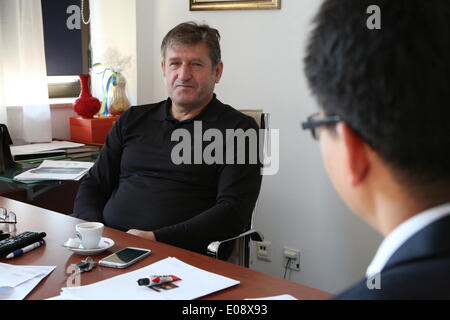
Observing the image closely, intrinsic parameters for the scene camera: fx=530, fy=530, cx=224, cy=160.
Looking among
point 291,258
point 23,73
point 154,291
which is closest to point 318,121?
point 154,291

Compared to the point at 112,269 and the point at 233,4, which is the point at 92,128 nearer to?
the point at 233,4

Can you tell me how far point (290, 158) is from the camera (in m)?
2.70

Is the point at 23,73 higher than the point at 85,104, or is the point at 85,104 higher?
the point at 23,73

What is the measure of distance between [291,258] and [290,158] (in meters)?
0.54

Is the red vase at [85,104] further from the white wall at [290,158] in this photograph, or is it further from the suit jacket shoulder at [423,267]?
the suit jacket shoulder at [423,267]

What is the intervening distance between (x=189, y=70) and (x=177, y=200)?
0.53m

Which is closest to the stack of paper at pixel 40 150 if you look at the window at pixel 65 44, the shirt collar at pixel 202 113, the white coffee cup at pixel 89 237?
the window at pixel 65 44

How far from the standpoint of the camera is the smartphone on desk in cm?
131

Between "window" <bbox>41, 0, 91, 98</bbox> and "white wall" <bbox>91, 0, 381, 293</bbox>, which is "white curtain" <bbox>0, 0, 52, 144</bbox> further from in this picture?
"white wall" <bbox>91, 0, 381, 293</bbox>

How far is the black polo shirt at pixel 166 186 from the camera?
191cm

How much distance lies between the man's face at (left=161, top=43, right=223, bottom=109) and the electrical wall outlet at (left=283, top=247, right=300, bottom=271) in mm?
1027

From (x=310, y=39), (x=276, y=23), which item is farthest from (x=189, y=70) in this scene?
(x=310, y=39)

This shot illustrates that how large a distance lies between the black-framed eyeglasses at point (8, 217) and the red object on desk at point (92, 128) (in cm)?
139
